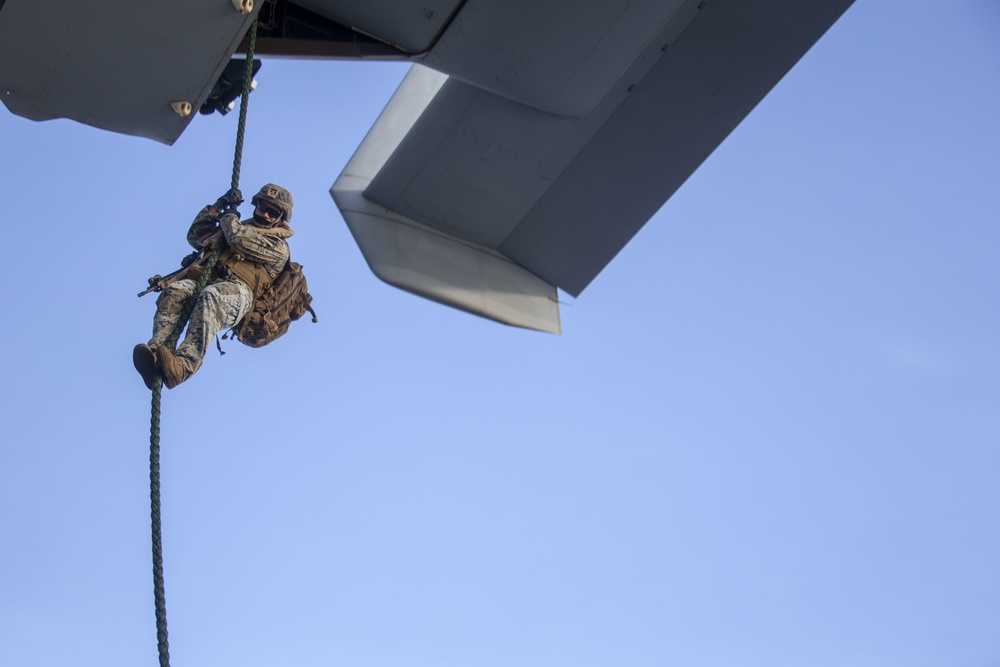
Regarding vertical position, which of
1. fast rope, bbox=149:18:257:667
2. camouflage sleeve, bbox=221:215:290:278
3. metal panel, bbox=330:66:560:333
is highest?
metal panel, bbox=330:66:560:333

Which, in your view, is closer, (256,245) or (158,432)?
(158,432)

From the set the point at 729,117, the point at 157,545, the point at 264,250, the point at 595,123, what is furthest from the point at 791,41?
the point at 157,545

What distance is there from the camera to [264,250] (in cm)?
737

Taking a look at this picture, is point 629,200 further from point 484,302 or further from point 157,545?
point 157,545

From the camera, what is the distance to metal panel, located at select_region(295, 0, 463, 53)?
6.79m

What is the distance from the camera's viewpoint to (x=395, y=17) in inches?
271

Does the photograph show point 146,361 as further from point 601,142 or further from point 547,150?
point 601,142

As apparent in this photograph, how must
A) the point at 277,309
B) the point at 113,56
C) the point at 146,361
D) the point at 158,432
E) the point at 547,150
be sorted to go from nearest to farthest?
the point at 158,432 → the point at 113,56 → the point at 146,361 → the point at 277,309 → the point at 547,150

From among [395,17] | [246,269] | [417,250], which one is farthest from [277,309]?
[395,17]

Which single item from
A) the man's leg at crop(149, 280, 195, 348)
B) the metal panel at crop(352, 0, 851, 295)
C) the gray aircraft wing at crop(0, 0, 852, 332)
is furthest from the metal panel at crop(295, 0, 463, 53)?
the man's leg at crop(149, 280, 195, 348)

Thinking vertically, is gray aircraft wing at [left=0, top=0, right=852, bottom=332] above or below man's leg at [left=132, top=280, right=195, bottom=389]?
above

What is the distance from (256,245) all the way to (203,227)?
35 centimetres

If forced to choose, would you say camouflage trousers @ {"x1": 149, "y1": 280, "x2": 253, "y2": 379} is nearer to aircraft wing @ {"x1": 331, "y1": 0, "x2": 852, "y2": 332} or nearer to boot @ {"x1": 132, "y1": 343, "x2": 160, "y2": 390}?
boot @ {"x1": 132, "y1": 343, "x2": 160, "y2": 390}

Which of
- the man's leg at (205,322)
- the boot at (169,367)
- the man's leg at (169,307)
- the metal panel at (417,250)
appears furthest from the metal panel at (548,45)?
the boot at (169,367)
